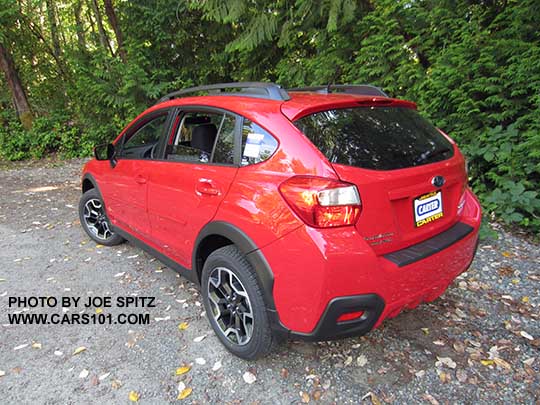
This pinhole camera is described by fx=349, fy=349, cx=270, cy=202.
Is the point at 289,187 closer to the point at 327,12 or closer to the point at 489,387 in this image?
the point at 489,387

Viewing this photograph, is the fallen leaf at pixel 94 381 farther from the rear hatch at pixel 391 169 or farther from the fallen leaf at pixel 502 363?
the fallen leaf at pixel 502 363

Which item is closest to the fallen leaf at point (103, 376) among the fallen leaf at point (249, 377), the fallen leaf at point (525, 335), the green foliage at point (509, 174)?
the fallen leaf at point (249, 377)

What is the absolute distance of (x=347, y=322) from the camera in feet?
6.01

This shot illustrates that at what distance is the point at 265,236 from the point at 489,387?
161 cm

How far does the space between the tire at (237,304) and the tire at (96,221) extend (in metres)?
2.12

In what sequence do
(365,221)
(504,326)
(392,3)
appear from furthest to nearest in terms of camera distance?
1. (392,3)
2. (504,326)
3. (365,221)

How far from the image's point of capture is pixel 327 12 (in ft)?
17.7

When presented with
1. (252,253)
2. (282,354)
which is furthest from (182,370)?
(252,253)

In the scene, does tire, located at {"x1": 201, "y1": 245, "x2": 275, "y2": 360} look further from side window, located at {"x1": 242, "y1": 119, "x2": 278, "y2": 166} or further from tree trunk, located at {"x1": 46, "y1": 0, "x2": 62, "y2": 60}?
tree trunk, located at {"x1": 46, "y1": 0, "x2": 62, "y2": 60}

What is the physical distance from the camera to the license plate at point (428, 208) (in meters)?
2.00

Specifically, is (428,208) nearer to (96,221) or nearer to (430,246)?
(430,246)

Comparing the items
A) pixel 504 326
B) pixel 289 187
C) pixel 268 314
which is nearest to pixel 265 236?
pixel 289 187

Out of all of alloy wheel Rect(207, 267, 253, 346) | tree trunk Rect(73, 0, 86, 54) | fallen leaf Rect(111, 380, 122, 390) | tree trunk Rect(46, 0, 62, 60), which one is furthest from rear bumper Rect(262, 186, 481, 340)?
tree trunk Rect(46, 0, 62, 60)

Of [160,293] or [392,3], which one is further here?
[392,3]
